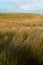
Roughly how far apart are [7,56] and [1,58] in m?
0.27

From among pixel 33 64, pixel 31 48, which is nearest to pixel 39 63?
pixel 33 64

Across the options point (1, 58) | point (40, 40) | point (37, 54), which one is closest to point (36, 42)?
point (40, 40)

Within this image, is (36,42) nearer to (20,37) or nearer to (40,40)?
(40,40)

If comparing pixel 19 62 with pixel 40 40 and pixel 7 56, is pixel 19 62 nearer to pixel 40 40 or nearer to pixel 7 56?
pixel 7 56

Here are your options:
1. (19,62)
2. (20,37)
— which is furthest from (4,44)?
(19,62)

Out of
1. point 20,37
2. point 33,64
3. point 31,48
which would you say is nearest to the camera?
point 33,64

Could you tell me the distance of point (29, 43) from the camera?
10.8 meters

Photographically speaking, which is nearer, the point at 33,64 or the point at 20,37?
the point at 33,64

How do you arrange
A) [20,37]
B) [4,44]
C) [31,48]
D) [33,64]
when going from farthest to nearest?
[20,37]
[4,44]
[31,48]
[33,64]

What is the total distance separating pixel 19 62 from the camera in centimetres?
977

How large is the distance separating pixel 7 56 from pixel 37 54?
4.29 ft

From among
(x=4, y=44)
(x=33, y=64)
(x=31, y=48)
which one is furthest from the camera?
(x=4, y=44)

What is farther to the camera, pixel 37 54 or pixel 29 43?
pixel 29 43

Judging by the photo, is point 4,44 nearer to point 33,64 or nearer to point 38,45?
point 38,45
